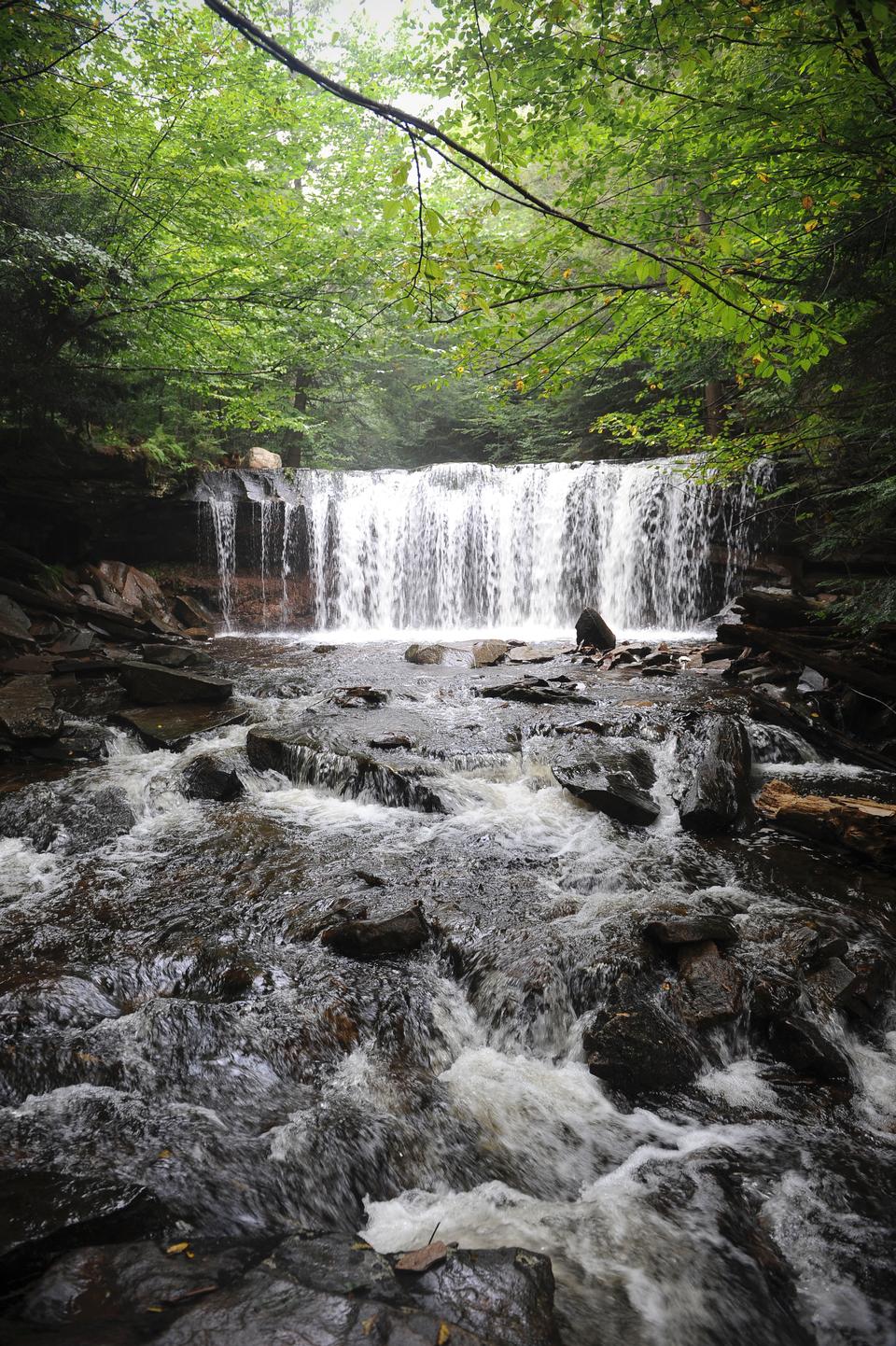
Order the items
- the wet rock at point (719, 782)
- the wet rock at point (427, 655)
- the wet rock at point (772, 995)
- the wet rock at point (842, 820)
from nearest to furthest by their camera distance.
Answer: the wet rock at point (772, 995), the wet rock at point (842, 820), the wet rock at point (719, 782), the wet rock at point (427, 655)

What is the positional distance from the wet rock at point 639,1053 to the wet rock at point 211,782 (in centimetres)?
416

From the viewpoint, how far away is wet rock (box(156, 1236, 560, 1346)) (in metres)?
1.69

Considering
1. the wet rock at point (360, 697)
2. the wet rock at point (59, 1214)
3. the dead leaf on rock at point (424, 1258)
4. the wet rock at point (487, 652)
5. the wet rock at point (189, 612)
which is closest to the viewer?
the wet rock at point (59, 1214)

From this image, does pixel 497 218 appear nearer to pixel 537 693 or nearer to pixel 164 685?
pixel 537 693

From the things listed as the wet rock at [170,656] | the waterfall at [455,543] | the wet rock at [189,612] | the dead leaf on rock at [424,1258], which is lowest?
the dead leaf on rock at [424,1258]

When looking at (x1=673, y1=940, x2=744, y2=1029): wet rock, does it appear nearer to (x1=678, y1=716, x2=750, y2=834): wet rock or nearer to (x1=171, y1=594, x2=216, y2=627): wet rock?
(x1=678, y1=716, x2=750, y2=834): wet rock

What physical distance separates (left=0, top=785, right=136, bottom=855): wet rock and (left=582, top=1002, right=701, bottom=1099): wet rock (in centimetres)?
427

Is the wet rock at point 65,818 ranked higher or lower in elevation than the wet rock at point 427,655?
lower

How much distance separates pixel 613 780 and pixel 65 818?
4.95 metres

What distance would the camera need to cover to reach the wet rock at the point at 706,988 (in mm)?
3391

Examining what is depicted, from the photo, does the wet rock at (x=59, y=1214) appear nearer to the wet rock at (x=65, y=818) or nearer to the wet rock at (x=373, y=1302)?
the wet rock at (x=373, y=1302)

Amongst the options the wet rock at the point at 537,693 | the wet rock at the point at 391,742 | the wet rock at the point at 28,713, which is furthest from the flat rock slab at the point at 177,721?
the wet rock at the point at 537,693

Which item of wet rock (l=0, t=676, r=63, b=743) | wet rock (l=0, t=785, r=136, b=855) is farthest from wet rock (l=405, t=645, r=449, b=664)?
wet rock (l=0, t=785, r=136, b=855)

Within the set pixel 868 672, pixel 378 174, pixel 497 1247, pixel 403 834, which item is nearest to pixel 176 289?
pixel 378 174
